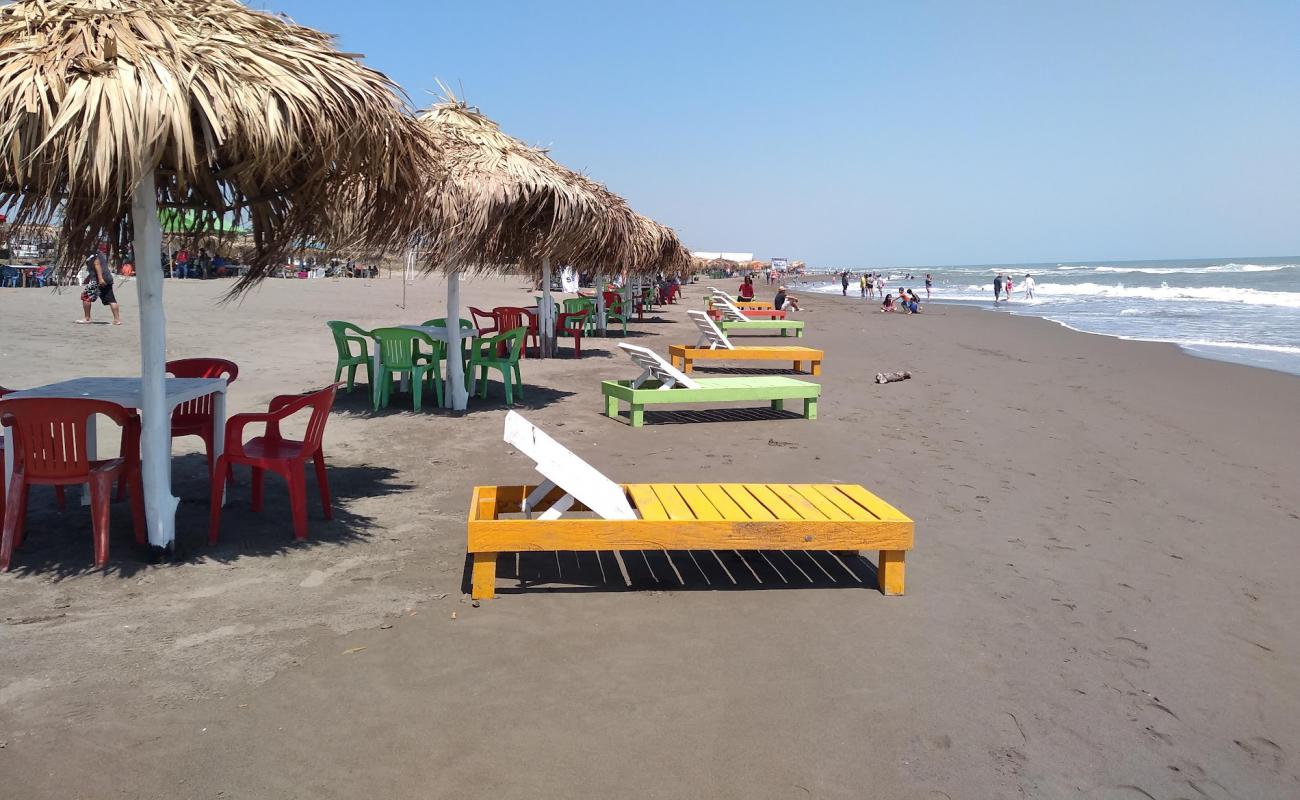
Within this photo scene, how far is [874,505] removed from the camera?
4.41 meters

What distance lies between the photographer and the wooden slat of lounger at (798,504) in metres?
4.17

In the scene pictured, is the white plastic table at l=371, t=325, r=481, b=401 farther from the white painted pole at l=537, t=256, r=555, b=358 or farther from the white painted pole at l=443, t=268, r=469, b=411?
the white painted pole at l=537, t=256, r=555, b=358

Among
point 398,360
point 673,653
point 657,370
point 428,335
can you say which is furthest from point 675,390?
point 673,653

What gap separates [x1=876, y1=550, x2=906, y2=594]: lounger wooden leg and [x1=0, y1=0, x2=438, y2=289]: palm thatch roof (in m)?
3.31

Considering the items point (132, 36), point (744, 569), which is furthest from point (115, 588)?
point (744, 569)

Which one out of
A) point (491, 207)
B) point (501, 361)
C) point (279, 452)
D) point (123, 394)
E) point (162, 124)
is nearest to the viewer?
point (162, 124)

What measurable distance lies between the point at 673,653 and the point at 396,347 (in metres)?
5.96

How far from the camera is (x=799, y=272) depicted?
367 feet

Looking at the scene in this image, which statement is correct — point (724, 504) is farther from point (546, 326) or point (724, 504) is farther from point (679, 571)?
point (546, 326)

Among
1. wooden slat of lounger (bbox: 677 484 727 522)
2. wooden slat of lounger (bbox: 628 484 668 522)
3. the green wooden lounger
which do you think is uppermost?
the green wooden lounger

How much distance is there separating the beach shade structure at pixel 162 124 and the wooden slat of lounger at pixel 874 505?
3078mm

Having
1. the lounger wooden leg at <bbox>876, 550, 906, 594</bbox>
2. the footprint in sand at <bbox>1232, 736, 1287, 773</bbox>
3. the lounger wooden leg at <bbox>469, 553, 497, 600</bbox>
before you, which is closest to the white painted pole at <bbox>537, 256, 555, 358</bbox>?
the lounger wooden leg at <bbox>469, 553, 497, 600</bbox>

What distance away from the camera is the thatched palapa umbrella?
813cm

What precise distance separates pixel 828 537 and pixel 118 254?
4623 mm
